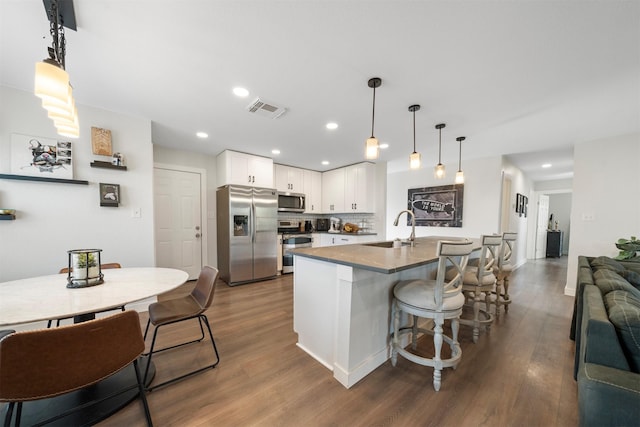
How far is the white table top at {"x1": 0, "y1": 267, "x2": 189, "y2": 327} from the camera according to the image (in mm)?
1079

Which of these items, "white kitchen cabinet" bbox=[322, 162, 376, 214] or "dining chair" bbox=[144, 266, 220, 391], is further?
"white kitchen cabinet" bbox=[322, 162, 376, 214]

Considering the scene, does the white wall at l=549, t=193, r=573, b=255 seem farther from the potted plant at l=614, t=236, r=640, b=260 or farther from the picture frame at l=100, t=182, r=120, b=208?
the picture frame at l=100, t=182, r=120, b=208

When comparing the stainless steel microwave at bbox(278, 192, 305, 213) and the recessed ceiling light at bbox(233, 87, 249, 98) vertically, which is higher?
the recessed ceiling light at bbox(233, 87, 249, 98)

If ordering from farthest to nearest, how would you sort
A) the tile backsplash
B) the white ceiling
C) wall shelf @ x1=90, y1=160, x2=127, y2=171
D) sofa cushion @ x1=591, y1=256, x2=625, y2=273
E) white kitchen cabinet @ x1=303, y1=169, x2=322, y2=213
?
white kitchen cabinet @ x1=303, y1=169, x2=322, y2=213
the tile backsplash
wall shelf @ x1=90, y1=160, x2=127, y2=171
sofa cushion @ x1=591, y1=256, x2=625, y2=273
the white ceiling

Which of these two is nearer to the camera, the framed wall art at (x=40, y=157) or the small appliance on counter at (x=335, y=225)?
the framed wall art at (x=40, y=157)

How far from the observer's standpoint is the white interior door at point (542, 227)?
22.0 feet

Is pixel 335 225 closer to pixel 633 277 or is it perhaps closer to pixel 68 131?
pixel 633 277

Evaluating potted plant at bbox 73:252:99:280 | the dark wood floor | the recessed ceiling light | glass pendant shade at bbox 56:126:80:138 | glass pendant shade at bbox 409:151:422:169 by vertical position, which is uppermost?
the recessed ceiling light

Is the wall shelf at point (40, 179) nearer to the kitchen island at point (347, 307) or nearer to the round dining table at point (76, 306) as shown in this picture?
the round dining table at point (76, 306)

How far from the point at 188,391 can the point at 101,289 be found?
34.8 inches

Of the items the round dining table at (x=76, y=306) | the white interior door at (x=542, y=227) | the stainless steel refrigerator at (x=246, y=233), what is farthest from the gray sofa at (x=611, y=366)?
the white interior door at (x=542, y=227)

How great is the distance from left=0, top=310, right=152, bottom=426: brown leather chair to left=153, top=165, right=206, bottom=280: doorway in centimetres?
316

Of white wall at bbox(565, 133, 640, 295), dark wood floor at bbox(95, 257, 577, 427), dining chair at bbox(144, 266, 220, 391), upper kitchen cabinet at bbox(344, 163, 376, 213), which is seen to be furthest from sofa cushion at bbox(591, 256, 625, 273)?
dining chair at bbox(144, 266, 220, 391)

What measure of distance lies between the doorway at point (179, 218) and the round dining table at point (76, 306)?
2.23 meters
